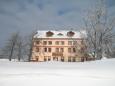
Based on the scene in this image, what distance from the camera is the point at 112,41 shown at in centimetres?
1341

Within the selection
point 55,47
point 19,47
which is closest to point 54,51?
point 55,47

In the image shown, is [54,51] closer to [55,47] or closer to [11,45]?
[55,47]
